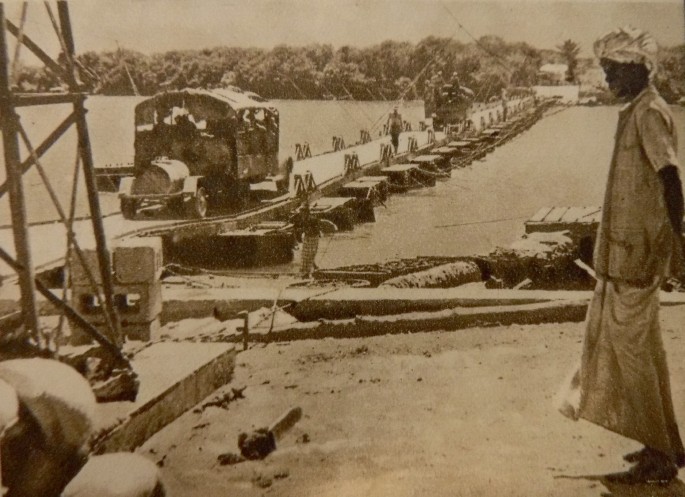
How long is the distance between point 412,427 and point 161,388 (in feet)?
4.07

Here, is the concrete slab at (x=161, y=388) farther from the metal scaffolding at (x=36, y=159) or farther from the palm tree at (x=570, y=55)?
the palm tree at (x=570, y=55)

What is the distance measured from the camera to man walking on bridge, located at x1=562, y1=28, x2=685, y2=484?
2.88 metres

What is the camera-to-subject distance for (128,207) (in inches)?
415

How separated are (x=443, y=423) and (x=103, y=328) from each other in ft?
7.71

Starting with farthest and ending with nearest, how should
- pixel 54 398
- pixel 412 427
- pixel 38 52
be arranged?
pixel 412 427 → pixel 38 52 → pixel 54 398

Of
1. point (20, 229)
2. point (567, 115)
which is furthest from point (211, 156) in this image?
point (20, 229)

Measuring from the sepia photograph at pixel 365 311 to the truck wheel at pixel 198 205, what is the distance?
2695 mm

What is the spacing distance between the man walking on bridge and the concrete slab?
2.06m

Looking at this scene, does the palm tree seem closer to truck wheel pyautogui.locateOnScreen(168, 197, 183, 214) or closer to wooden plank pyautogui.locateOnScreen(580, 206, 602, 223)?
wooden plank pyautogui.locateOnScreen(580, 206, 602, 223)

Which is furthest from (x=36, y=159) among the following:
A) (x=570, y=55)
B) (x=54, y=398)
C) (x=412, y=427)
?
(x=570, y=55)

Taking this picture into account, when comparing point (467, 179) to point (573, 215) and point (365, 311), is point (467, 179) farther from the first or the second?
point (365, 311)

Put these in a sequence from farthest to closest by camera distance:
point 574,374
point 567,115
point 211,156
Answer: point 211,156
point 567,115
point 574,374

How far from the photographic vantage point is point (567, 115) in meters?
6.20

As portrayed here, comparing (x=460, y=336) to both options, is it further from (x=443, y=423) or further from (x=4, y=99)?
(x=4, y=99)
